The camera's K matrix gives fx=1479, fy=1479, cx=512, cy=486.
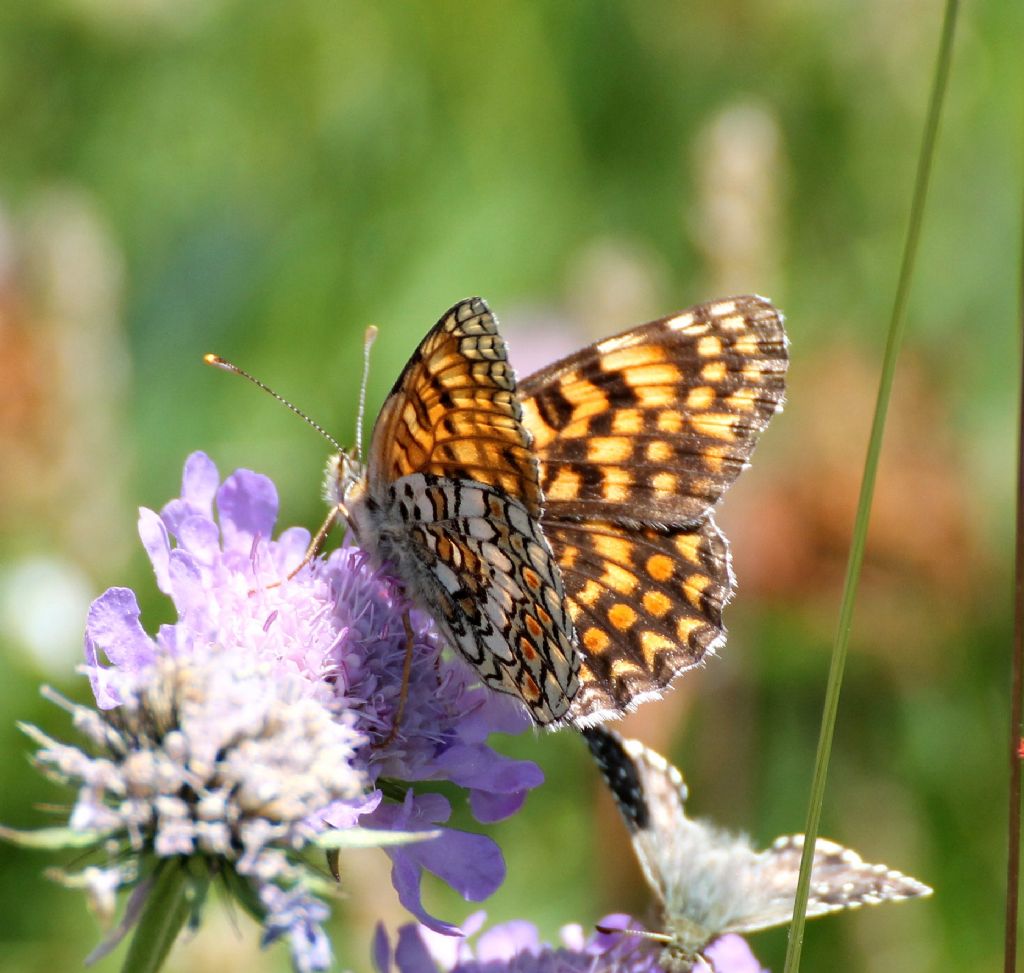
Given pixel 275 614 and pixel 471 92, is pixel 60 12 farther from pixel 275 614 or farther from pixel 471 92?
pixel 275 614

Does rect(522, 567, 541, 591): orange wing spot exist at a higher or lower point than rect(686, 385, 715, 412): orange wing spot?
lower

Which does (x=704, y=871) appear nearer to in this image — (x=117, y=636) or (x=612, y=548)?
(x=612, y=548)

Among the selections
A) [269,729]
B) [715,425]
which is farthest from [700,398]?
[269,729]

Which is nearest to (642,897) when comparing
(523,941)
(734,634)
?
(734,634)

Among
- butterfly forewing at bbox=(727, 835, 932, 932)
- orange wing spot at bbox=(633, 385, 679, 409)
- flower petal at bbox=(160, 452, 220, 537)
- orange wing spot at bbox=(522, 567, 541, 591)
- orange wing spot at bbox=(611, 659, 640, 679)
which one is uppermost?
orange wing spot at bbox=(633, 385, 679, 409)

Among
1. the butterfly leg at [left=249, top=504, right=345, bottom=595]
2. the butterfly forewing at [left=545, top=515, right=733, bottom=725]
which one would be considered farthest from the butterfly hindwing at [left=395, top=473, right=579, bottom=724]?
the butterfly forewing at [left=545, top=515, right=733, bottom=725]

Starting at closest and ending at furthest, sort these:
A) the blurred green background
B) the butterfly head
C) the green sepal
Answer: the green sepal, the butterfly head, the blurred green background

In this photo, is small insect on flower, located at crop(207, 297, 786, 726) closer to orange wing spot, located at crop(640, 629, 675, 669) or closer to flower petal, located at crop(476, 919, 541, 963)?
orange wing spot, located at crop(640, 629, 675, 669)

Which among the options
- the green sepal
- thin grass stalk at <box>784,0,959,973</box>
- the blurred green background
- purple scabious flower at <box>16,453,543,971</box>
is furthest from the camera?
the blurred green background
